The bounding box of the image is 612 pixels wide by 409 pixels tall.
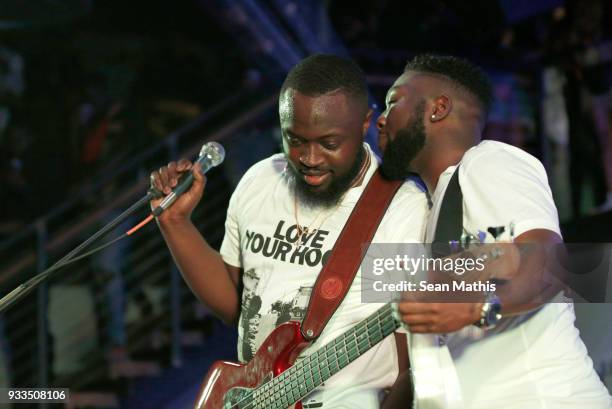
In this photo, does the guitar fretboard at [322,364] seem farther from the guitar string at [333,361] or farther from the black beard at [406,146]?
the black beard at [406,146]

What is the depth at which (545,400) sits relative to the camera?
236cm

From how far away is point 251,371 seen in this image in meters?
2.96

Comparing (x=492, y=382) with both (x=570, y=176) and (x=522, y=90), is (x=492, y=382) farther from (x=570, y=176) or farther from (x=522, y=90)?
(x=522, y=90)

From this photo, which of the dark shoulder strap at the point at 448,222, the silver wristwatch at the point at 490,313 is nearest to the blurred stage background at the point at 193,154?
the dark shoulder strap at the point at 448,222

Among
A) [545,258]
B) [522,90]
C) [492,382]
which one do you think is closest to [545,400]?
[492,382]

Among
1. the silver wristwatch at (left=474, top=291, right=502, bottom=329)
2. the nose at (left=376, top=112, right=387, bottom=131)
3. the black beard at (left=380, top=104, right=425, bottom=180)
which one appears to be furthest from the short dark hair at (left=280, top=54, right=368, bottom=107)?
the silver wristwatch at (left=474, top=291, right=502, bottom=329)

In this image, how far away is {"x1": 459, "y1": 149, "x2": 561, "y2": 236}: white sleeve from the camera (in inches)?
90.1

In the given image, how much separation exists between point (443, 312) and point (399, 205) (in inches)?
37.5

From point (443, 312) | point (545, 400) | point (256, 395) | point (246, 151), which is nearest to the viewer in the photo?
point (443, 312)

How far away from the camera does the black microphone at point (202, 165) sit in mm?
2822

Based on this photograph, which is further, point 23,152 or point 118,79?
point 118,79

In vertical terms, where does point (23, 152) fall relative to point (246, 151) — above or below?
above

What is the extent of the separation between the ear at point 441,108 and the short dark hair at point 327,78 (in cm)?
36

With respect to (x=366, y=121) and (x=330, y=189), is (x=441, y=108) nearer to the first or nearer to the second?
(x=366, y=121)
